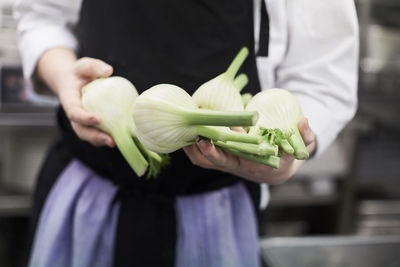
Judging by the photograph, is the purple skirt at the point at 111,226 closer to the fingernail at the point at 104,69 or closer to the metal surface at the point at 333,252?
the metal surface at the point at 333,252

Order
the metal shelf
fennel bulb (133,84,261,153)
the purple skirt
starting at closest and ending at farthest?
1. fennel bulb (133,84,261,153)
2. the purple skirt
3. the metal shelf

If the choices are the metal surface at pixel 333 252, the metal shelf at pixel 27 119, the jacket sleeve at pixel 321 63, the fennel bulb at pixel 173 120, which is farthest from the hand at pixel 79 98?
the metal shelf at pixel 27 119

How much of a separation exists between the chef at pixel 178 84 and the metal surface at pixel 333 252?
97 mm

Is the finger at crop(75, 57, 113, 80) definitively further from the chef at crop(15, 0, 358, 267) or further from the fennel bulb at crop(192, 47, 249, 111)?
the fennel bulb at crop(192, 47, 249, 111)

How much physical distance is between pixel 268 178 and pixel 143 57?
183 mm

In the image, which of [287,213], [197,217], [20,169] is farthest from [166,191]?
[287,213]

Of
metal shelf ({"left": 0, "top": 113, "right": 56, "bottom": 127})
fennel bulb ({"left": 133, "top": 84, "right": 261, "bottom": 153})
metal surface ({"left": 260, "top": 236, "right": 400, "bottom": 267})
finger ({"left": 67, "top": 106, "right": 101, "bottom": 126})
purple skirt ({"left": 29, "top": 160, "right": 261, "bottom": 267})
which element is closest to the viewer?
fennel bulb ({"left": 133, "top": 84, "right": 261, "bottom": 153})

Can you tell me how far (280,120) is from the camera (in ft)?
1.31

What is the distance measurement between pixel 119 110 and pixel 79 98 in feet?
0.24

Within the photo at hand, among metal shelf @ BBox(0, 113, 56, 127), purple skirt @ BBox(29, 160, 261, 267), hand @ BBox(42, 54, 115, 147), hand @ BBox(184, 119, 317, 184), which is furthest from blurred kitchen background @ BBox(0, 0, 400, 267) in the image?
hand @ BBox(184, 119, 317, 184)

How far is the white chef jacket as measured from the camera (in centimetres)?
55

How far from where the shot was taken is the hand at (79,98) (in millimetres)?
479

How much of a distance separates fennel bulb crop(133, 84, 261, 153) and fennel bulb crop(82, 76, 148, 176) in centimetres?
7

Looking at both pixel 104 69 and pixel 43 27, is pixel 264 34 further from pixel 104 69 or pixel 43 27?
pixel 43 27
